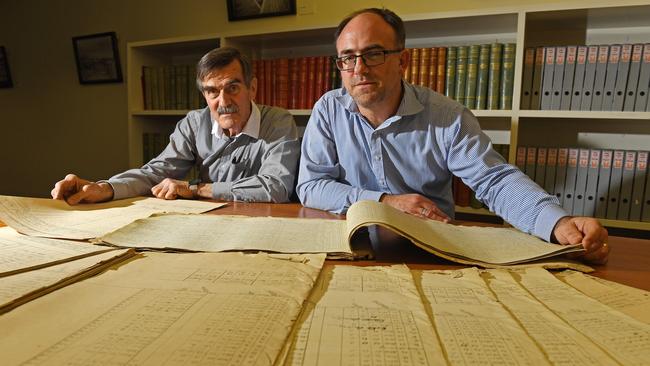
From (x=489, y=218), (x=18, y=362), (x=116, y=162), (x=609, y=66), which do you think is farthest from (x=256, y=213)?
(x=116, y=162)

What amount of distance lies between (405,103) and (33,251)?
93cm

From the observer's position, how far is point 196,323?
386mm

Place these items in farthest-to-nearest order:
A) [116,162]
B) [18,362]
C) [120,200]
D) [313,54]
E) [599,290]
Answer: [116,162]
[313,54]
[120,200]
[599,290]
[18,362]

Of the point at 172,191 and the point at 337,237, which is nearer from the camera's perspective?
the point at 337,237

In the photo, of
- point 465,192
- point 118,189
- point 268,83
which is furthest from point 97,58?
point 465,192

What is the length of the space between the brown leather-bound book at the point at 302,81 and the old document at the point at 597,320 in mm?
1536

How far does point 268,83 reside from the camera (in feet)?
6.56

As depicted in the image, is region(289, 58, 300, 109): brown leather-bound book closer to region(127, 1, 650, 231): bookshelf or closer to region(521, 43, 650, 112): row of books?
region(127, 1, 650, 231): bookshelf

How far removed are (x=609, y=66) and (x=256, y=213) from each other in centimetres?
138

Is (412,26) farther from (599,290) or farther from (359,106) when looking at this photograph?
(599,290)

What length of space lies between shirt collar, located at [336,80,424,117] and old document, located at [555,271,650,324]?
26.4 inches

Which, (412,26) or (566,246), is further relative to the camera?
(412,26)

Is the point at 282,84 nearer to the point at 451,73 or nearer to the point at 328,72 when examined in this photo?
the point at 328,72

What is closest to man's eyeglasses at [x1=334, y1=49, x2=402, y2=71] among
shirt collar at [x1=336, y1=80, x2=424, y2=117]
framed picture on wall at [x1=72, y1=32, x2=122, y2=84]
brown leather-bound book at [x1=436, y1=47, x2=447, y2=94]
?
shirt collar at [x1=336, y1=80, x2=424, y2=117]
